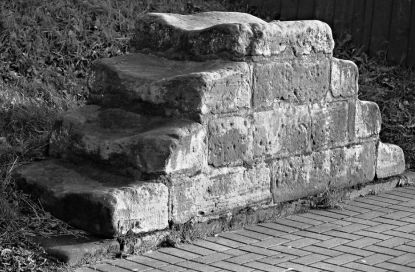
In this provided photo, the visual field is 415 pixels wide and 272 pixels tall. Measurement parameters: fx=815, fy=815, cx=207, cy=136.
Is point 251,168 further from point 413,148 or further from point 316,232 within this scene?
point 413,148

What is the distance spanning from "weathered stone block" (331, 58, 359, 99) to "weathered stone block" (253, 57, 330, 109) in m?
0.07

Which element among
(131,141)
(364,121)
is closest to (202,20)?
(131,141)

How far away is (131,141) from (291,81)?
1.41 metres

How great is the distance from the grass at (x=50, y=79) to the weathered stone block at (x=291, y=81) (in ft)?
5.04

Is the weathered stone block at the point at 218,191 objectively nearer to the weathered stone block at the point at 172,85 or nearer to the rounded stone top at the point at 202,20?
the weathered stone block at the point at 172,85

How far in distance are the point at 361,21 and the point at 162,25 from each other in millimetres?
4167

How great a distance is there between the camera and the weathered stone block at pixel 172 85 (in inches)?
212

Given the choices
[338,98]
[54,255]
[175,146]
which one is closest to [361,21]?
[338,98]

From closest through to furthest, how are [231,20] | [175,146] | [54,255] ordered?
[54,255]
[175,146]
[231,20]

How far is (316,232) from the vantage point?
563 centimetres

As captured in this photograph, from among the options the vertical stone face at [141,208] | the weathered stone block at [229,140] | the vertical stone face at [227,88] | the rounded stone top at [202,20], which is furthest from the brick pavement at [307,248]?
the rounded stone top at [202,20]

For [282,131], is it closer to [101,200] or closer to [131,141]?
[131,141]

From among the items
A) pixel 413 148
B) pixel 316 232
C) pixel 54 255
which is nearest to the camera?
pixel 54 255

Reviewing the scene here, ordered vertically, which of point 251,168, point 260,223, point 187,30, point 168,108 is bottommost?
point 260,223
